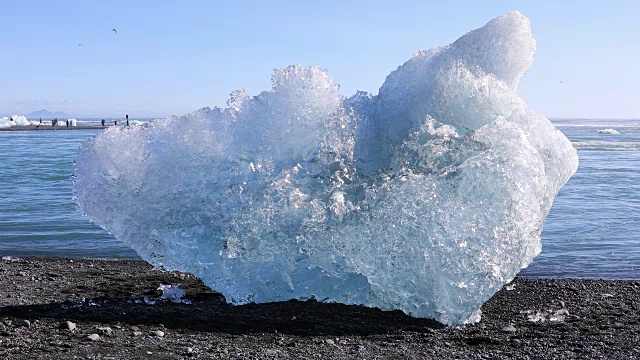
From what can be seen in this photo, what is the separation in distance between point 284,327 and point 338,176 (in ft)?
5.35

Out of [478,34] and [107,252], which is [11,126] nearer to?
[107,252]

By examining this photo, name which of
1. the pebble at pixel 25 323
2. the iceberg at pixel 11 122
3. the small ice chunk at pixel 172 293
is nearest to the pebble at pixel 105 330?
the pebble at pixel 25 323

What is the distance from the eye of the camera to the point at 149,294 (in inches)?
328

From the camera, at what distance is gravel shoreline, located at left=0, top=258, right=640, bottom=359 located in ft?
19.3

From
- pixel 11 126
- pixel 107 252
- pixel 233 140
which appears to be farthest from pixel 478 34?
pixel 11 126

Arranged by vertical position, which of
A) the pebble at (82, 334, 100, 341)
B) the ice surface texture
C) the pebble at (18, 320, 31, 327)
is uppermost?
the ice surface texture

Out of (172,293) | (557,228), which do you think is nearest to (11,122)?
(557,228)

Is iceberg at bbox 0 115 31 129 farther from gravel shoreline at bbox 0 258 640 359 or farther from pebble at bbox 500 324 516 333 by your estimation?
pebble at bbox 500 324 516 333

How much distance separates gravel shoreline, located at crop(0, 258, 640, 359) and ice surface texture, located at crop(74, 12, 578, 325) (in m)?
0.33

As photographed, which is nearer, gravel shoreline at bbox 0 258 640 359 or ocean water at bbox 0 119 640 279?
gravel shoreline at bbox 0 258 640 359

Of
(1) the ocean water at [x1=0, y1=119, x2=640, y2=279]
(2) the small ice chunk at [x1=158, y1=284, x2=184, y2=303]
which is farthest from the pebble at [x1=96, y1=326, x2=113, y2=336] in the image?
(1) the ocean water at [x1=0, y1=119, x2=640, y2=279]

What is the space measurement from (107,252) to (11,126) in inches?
2877

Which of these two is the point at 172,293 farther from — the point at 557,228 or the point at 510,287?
the point at 557,228

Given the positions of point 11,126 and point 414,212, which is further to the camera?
point 11,126
